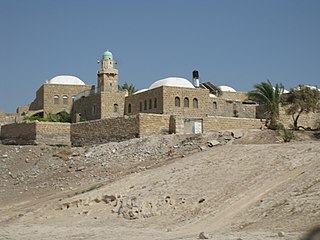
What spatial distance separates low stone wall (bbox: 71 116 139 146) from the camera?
26.6 meters

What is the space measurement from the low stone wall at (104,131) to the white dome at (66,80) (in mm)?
13898

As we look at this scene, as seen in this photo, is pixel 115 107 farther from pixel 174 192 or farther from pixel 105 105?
pixel 174 192

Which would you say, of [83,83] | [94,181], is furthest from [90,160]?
[83,83]

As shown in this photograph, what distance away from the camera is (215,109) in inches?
1291

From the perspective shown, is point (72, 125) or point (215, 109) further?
point (215, 109)

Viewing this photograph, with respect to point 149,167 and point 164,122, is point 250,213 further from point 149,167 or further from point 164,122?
point 164,122

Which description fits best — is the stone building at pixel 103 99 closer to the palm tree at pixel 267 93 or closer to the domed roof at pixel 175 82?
the domed roof at pixel 175 82

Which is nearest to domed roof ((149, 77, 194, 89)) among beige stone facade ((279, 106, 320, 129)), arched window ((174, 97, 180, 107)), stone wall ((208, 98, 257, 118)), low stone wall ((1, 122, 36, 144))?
stone wall ((208, 98, 257, 118))

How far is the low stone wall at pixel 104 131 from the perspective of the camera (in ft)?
87.1

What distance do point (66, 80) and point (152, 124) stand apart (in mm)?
19072

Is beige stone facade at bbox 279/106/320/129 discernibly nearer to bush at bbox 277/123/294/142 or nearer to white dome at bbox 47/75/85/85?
bush at bbox 277/123/294/142

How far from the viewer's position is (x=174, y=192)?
14.9 metres

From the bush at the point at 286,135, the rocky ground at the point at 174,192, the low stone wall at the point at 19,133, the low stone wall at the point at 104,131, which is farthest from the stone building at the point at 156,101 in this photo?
the bush at the point at 286,135

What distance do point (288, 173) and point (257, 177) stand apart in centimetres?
84
